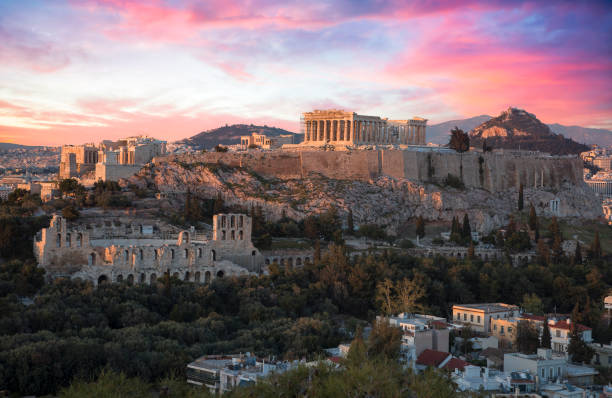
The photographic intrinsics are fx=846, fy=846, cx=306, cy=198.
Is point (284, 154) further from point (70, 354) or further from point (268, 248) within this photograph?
point (70, 354)

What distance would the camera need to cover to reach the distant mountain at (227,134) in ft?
594

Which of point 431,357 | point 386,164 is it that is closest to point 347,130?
point 386,164

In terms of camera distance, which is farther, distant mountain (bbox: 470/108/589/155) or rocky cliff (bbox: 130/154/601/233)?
distant mountain (bbox: 470/108/589/155)

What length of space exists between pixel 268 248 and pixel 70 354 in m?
23.9

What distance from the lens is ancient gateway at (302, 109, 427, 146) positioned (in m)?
81.9

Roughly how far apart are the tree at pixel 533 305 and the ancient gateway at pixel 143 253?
15.6 m

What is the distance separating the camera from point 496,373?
32.4 meters

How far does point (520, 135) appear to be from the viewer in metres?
151

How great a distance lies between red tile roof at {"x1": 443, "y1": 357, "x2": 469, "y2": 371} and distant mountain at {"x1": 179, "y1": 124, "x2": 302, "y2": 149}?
146 m

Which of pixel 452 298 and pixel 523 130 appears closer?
pixel 452 298

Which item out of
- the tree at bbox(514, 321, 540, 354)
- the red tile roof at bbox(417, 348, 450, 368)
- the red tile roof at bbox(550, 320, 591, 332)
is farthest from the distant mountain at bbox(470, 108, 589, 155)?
the red tile roof at bbox(417, 348, 450, 368)

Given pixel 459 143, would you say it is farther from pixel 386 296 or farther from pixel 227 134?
pixel 227 134

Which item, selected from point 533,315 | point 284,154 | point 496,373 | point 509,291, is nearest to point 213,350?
point 496,373

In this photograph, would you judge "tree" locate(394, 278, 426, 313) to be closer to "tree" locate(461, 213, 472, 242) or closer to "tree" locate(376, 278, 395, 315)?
"tree" locate(376, 278, 395, 315)
